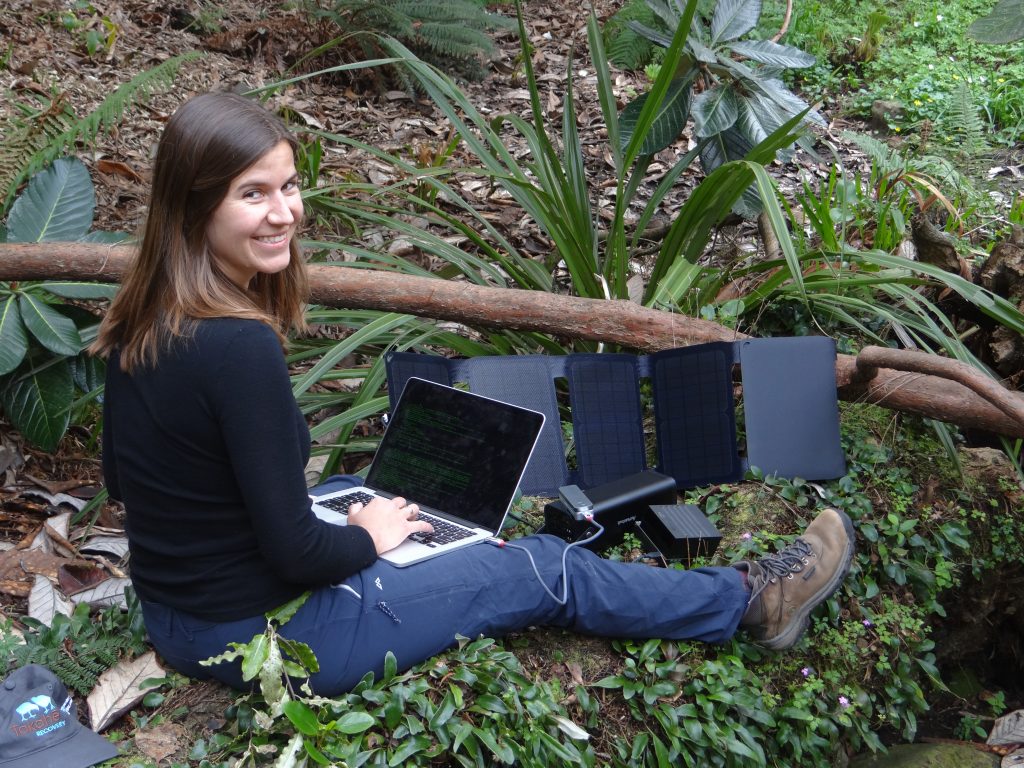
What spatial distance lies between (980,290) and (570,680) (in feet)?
6.75

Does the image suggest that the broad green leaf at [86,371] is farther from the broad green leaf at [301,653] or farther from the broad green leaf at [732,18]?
the broad green leaf at [732,18]

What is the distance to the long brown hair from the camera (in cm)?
186

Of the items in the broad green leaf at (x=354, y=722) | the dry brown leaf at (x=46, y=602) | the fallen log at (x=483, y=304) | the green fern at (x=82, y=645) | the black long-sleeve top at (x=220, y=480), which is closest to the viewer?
the black long-sleeve top at (x=220, y=480)

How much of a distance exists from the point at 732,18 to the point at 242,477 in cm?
288

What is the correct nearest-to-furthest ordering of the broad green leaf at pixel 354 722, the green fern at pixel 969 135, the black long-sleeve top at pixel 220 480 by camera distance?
the black long-sleeve top at pixel 220 480
the broad green leaf at pixel 354 722
the green fern at pixel 969 135

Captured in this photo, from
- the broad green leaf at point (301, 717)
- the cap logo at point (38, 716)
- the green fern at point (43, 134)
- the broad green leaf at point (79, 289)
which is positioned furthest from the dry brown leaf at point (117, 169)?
the broad green leaf at point (301, 717)

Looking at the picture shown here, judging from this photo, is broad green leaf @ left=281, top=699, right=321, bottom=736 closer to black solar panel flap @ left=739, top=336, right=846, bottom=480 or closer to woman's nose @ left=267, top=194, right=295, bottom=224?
woman's nose @ left=267, top=194, right=295, bottom=224

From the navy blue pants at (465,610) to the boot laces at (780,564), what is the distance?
0.06 m

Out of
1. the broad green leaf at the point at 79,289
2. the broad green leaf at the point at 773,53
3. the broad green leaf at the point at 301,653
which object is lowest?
the broad green leaf at the point at 301,653

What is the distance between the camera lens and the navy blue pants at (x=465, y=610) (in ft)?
7.02

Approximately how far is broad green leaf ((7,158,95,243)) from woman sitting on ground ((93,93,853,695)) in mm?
1809

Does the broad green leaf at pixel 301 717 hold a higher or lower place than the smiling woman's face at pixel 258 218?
lower

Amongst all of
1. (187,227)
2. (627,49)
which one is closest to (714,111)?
(627,49)

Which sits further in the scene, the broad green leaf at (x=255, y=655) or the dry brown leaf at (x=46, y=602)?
the dry brown leaf at (x=46, y=602)
